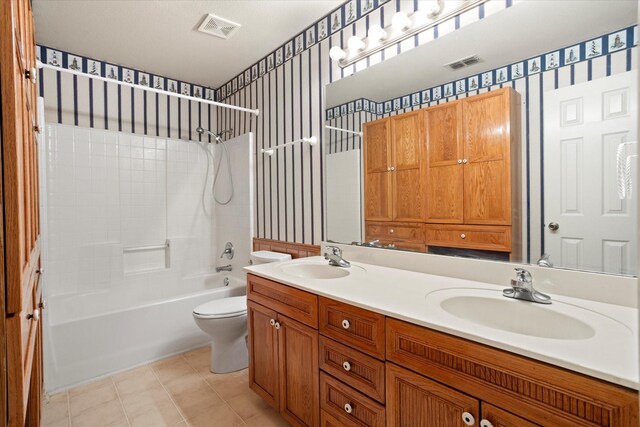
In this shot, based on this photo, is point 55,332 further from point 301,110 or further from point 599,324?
point 599,324

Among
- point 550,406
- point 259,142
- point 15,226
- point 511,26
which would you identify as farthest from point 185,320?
point 511,26

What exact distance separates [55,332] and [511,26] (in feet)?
9.93

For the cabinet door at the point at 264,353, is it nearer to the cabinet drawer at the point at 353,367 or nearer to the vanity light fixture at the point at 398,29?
the cabinet drawer at the point at 353,367

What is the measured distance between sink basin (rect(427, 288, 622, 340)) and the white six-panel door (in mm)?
222

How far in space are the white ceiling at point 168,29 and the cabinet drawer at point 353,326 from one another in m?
1.83

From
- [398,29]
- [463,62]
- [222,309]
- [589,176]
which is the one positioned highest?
[398,29]

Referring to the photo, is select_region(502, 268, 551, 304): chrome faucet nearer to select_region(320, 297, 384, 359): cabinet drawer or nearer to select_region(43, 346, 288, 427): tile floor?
select_region(320, 297, 384, 359): cabinet drawer

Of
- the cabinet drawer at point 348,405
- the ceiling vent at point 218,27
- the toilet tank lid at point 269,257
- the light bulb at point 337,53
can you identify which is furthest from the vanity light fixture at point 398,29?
the cabinet drawer at point 348,405

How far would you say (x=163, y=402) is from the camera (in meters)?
1.88

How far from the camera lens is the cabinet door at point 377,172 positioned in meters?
1.75

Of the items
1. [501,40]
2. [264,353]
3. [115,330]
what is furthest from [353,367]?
[115,330]

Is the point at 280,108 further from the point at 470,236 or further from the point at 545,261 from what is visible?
the point at 545,261

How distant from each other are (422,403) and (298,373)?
0.66 m

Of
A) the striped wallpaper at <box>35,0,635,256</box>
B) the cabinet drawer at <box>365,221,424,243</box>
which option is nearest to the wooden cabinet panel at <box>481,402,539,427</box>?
the cabinet drawer at <box>365,221,424,243</box>
